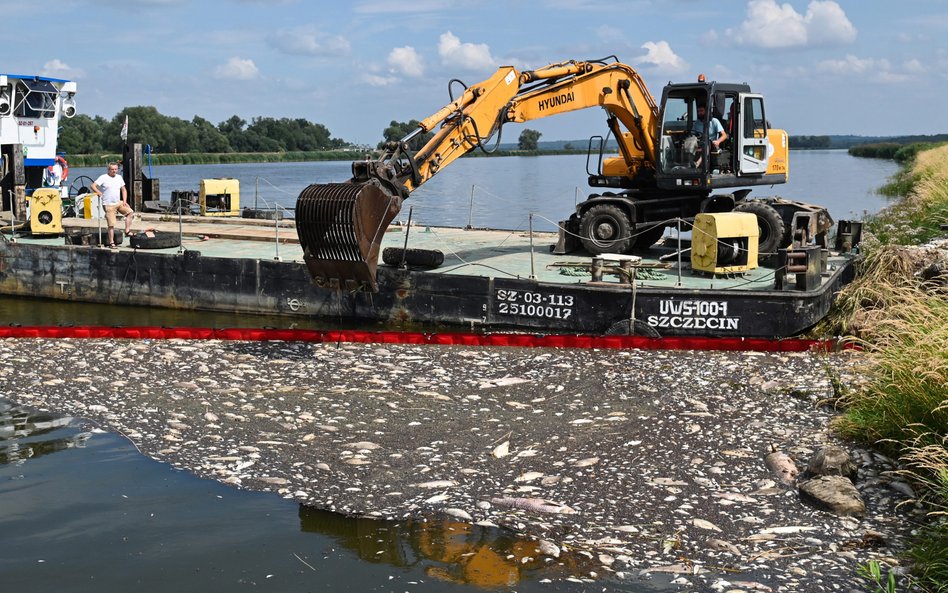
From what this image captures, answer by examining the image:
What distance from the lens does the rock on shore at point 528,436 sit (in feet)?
26.0

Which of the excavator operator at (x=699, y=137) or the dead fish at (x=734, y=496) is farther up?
the excavator operator at (x=699, y=137)

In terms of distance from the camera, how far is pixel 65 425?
11.3m

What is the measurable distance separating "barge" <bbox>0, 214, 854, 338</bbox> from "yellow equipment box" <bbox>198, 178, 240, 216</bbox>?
334cm

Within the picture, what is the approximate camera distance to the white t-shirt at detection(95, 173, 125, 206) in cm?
2141

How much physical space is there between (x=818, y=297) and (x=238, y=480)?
1019 cm

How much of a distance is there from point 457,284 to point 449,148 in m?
2.72

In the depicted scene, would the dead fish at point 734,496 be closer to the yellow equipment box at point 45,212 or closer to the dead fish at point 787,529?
the dead fish at point 787,529

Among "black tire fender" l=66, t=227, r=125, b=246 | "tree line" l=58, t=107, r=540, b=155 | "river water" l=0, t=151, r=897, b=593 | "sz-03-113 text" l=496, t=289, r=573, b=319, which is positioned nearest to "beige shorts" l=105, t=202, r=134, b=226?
"black tire fender" l=66, t=227, r=125, b=246

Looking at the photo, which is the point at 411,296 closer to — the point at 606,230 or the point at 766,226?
the point at 606,230

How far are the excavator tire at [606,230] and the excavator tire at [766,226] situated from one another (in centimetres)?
209

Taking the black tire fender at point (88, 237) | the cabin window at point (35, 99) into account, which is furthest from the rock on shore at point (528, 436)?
the cabin window at point (35, 99)

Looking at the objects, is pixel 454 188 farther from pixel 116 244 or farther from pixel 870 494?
pixel 870 494

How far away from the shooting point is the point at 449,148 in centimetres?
1678

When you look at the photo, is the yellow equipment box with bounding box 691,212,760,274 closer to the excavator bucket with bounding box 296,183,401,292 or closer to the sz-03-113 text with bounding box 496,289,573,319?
the sz-03-113 text with bounding box 496,289,573,319
